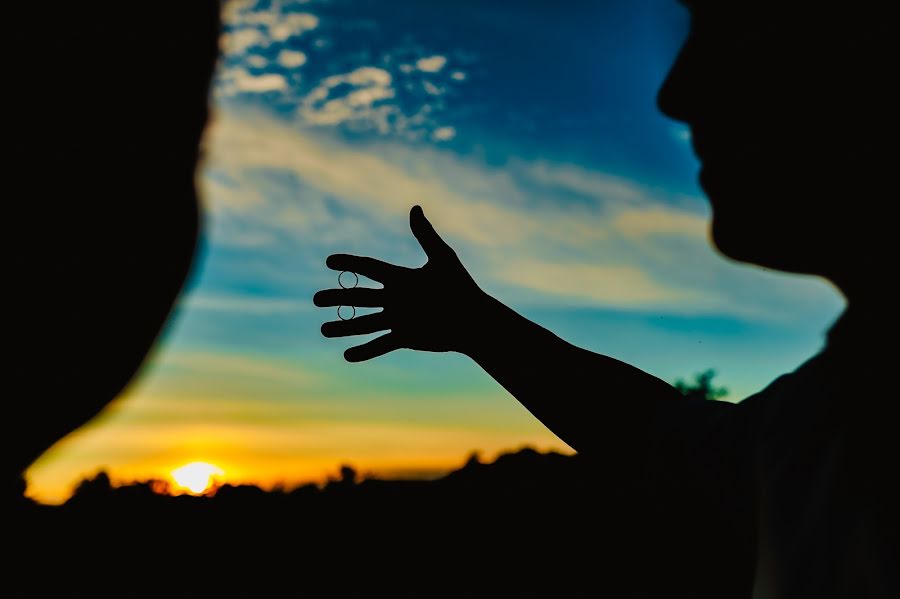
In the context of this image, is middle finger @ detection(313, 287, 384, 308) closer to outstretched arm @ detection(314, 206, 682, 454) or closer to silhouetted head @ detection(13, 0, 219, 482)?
outstretched arm @ detection(314, 206, 682, 454)

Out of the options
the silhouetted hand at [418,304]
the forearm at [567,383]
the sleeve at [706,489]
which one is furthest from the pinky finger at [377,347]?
the sleeve at [706,489]

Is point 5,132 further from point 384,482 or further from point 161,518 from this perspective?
point 384,482

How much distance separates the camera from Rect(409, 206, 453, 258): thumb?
234 centimetres

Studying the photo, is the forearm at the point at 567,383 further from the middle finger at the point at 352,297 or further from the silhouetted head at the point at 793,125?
the silhouetted head at the point at 793,125

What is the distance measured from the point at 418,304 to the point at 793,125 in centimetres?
133

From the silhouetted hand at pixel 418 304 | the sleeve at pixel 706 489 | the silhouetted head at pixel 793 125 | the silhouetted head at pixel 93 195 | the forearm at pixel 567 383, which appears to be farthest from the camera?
the silhouetted hand at pixel 418 304

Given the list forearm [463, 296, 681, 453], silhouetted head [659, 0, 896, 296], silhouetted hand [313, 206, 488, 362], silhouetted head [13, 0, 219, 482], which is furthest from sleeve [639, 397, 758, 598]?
silhouetted head [13, 0, 219, 482]

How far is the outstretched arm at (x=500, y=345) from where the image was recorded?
216cm

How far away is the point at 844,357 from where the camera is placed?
1317 millimetres

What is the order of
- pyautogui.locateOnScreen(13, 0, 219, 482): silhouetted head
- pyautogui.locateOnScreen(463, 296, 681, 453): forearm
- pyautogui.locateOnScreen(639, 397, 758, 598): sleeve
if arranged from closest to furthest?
pyautogui.locateOnScreen(13, 0, 219, 482): silhouetted head < pyautogui.locateOnScreen(639, 397, 758, 598): sleeve < pyautogui.locateOnScreen(463, 296, 681, 453): forearm

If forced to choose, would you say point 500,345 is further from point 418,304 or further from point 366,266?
point 366,266

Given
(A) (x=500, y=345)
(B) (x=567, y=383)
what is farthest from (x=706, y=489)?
(A) (x=500, y=345)

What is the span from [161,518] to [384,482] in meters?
0.97

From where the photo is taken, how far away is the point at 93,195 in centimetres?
94
